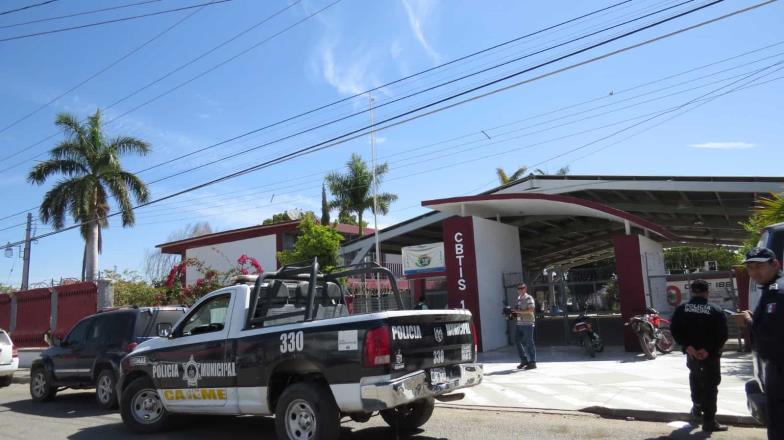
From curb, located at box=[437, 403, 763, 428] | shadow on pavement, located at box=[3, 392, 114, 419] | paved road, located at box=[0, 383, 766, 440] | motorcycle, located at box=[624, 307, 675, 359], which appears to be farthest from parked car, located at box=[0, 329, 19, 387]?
motorcycle, located at box=[624, 307, 675, 359]

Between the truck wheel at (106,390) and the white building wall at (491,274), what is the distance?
9.29 metres

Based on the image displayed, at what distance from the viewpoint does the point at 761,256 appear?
4707mm

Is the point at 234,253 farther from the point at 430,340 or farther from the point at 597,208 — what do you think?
the point at 430,340

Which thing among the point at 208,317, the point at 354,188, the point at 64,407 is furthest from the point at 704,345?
the point at 354,188

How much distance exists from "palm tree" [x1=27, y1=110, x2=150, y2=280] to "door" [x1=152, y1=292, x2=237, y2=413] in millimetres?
21244

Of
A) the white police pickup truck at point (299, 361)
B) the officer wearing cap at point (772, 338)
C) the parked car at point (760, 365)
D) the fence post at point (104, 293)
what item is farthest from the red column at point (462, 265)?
the fence post at point (104, 293)

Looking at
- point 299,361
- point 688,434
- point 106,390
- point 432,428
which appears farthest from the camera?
point 106,390

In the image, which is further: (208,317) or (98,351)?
(98,351)

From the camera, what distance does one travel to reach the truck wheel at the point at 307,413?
6016 millimetres

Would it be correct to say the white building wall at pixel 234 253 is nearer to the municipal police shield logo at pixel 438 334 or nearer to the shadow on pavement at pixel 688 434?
the municipal police shield logo at pixel 438 334

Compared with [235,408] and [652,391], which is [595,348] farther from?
[235,408]

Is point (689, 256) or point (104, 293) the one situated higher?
point (689, 256)

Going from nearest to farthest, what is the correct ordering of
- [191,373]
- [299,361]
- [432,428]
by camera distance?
1. [299,361]
2. [191,373]
3. [432,428]

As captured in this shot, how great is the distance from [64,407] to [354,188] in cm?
3077
